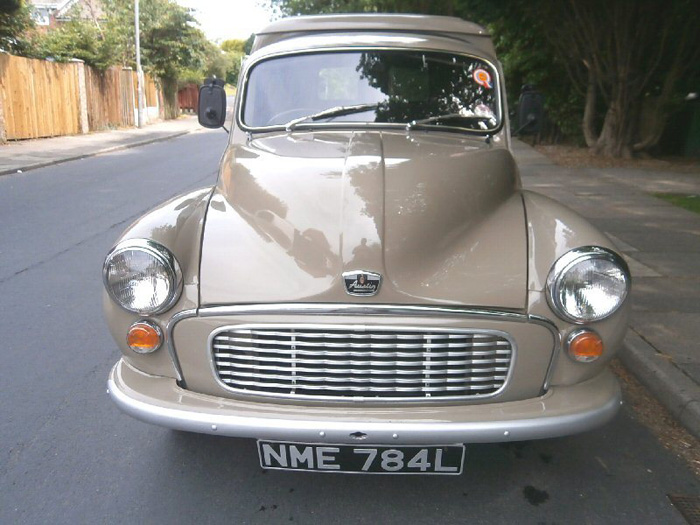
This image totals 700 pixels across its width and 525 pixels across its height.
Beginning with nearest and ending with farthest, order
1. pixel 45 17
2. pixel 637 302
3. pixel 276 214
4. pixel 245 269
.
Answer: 1. pixel 245 269
2. pixel 276 214
3. pixel 637 302
4. pixel 45 17

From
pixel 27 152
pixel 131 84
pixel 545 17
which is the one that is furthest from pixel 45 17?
pixel 545 17

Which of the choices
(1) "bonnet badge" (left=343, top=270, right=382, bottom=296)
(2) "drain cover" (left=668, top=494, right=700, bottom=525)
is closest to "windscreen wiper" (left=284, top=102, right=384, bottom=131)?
(1) "bonnet badge" (left=343, top=270, right=382, bottom=296)

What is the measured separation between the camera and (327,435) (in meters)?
2.34

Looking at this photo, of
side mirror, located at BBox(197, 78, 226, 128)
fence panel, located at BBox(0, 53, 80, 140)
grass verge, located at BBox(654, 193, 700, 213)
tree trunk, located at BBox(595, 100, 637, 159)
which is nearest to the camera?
side mirror, located at BBox(197, 78, 226, 128)

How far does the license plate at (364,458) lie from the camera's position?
8.02 feet

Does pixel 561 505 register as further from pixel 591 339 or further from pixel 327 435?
pixel 327 435

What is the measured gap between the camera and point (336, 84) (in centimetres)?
392

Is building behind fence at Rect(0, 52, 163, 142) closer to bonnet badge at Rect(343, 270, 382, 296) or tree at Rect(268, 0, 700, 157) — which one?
tree at Rect(268, 0, 700, 157)

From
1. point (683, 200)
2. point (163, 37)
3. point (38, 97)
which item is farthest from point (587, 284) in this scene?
point (163, 37)

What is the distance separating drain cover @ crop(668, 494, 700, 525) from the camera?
2.69 meters

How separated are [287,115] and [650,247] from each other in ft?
14.7

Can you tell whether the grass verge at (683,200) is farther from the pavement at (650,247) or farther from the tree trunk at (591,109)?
the tree trunk at (591,109)

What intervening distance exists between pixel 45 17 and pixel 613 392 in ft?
169

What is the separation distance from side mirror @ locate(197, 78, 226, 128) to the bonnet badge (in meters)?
2.58
